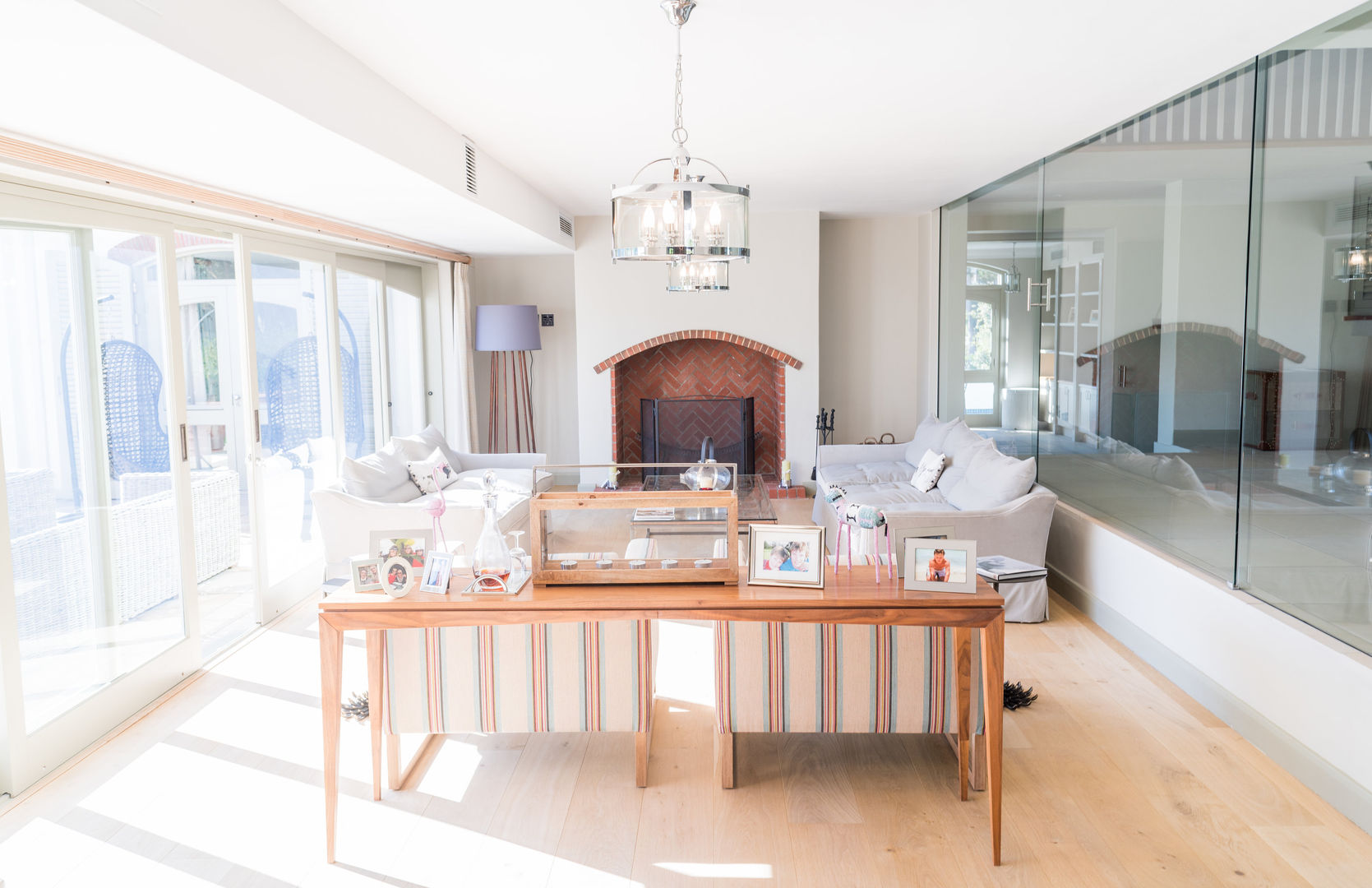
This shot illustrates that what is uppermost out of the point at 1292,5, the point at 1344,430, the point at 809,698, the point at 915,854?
the point at 1292,5

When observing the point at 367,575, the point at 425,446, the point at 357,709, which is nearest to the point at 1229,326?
the point at 367,575

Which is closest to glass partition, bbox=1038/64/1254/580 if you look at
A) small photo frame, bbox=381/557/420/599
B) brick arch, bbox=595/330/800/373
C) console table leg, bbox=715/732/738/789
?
console table leg, bbox=715/732/738/789

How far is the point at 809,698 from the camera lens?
2.75 metres

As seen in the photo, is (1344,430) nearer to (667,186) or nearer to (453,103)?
(667,186)

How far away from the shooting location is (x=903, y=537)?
2.67 metres

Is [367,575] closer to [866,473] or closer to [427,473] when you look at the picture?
[427,473]

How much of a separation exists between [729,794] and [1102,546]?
252 centimetres

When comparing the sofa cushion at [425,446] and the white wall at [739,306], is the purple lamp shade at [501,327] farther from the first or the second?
the sofa cushion at [425,446]

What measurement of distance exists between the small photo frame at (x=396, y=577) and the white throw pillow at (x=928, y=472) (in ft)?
12.6

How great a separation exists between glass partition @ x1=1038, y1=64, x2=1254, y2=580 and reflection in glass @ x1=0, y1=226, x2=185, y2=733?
4.29 metres

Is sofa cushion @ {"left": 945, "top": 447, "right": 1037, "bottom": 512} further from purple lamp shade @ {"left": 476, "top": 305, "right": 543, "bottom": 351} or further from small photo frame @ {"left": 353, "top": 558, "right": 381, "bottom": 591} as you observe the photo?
purple lamp shade @ {"left": 476, "top": 305, "right": 543, "bottom": 351}

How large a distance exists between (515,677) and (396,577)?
465 millimetres

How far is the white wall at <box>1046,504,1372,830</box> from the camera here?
2680mm

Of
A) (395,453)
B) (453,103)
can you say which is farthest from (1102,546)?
(395,453)
